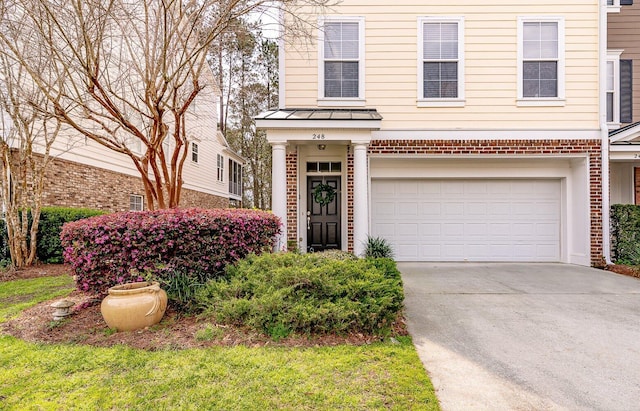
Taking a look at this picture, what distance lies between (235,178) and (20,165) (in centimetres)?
1512

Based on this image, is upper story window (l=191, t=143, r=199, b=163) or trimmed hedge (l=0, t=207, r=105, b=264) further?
upper story window (l=191, t=143, r=199, b=163)

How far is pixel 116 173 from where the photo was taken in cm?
1105

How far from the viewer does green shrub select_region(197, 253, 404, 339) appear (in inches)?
139

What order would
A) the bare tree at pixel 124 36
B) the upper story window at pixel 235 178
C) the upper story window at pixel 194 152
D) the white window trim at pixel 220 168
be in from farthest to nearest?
the upper story window at pixel 235 178 → the white window trim at pixel 220 168 → the upper story window at pixel 194 152 → the bare tree at pixel 124 36

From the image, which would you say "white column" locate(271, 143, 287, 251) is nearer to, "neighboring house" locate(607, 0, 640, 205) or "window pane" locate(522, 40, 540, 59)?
"window pane" locate(522, 40, 540, 59)

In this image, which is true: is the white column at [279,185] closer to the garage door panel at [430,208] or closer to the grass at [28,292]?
the garage door panel at [430,208]

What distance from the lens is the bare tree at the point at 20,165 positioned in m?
6.84

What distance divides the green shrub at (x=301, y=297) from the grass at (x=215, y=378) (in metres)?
0.31

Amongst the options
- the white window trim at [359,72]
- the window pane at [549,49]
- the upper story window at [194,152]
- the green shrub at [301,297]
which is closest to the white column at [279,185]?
the white window trim at [359,72]

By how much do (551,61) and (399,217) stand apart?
5148 millimetres

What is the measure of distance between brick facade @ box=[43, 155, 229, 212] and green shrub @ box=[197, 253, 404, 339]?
6856mm

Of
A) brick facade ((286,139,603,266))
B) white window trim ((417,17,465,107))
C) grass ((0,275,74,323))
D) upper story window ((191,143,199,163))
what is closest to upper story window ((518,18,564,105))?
brick facade ((286,139,603,266))

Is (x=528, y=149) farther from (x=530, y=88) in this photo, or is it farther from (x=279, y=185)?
(x=279, y=185)

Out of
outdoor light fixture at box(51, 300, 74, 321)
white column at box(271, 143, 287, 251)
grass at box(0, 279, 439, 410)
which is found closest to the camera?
grass at box(0, 279, 439, 410)
